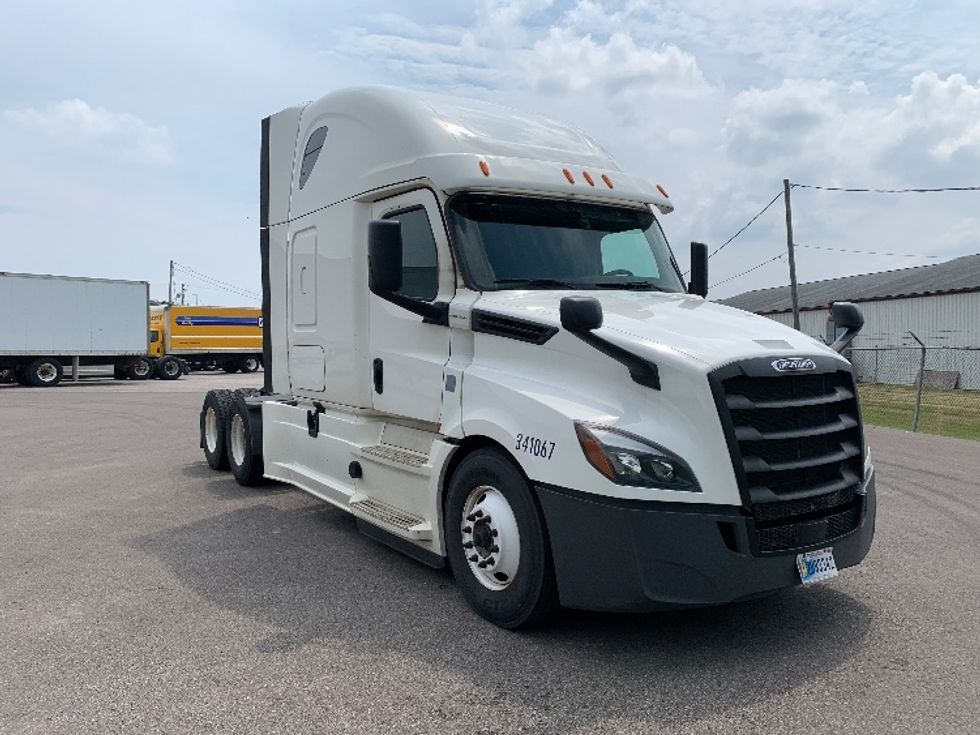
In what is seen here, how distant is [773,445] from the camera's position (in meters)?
4.06

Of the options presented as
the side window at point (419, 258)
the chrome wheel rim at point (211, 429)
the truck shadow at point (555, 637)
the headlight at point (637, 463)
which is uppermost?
the side window at point (419, 258)

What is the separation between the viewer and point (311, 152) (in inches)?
274

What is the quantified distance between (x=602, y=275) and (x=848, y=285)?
4467cm

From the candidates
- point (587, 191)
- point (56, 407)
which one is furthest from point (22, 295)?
point (587, 191)

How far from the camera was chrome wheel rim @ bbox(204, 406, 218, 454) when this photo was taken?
373 inches

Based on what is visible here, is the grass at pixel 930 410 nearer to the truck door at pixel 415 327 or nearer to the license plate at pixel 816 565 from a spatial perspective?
the license plate at pixel 816 565

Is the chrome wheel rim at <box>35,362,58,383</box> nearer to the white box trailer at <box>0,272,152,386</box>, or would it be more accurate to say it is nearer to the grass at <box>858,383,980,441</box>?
the white box trailer at <box>0,272,152,386</box>

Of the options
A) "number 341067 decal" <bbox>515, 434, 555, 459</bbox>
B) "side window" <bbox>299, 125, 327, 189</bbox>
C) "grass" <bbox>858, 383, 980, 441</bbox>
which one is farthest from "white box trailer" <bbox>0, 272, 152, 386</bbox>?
"number 341067 decal" <bbox>515, 434, 555, 459</bbox>

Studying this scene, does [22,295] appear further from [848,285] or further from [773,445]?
[848,285]

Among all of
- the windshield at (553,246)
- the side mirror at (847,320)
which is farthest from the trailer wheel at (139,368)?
the side mirror at (847,320)

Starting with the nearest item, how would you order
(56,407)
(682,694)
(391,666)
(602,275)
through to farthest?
(682,694), (391,666), (602,275), (56,407)

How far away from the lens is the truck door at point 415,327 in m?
5.15

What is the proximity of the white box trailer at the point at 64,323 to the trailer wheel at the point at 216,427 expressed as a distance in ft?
75.1

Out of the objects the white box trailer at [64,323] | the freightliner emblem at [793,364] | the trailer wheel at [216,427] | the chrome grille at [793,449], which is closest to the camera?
the chrome grille at [793,449]
